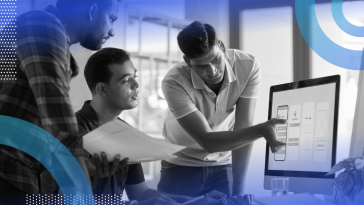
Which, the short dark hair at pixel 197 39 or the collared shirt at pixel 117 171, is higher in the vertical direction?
the short dark hair at pixel 197 39

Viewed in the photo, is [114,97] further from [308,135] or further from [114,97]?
[308,135]

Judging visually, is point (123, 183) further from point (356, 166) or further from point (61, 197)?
point (356, 166)

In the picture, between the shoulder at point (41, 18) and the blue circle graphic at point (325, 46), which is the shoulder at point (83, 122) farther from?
the blue circle graphic at point (325, 46)

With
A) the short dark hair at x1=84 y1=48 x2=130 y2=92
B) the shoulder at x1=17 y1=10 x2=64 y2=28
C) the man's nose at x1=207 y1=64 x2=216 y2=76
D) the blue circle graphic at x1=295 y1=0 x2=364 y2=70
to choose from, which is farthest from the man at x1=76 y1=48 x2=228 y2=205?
the blue circle graphic at x1=295 y1=0 x2=364 y2=70

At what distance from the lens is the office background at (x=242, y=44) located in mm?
1003

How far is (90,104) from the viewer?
1058mm

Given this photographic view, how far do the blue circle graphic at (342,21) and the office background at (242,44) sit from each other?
2 cm

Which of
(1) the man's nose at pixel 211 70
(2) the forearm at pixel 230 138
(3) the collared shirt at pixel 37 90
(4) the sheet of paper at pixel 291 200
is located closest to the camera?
(3) the collared shirt at pixel 37 90

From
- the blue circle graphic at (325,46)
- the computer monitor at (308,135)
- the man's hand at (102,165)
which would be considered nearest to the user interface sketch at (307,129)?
the computer monitor at (308,135)

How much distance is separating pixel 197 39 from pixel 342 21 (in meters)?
0.42

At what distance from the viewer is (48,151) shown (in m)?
0.67

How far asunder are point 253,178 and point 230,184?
15 cm

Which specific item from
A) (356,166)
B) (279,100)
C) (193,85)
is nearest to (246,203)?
(356,166)

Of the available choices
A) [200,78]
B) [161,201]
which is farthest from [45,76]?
[200,78]
